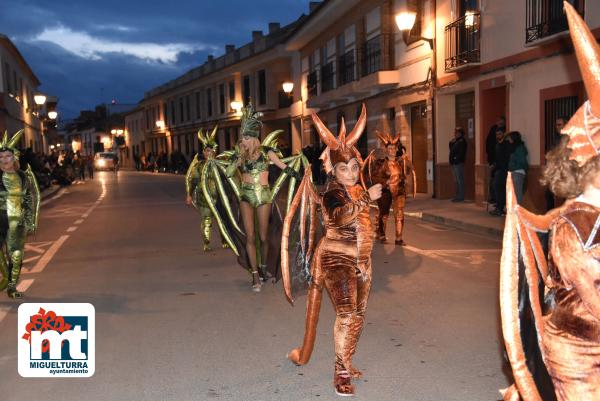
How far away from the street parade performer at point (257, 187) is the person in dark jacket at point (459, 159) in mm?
9655

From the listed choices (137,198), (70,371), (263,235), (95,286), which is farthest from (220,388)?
(137,198)

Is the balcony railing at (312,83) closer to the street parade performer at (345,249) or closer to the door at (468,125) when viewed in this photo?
the door at (468,125)

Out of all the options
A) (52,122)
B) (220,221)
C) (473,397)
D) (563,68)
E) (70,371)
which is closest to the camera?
(473,397)

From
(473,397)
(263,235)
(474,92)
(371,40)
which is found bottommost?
(473,397)

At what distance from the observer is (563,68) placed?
498 inches

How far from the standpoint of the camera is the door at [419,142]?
1977 cm

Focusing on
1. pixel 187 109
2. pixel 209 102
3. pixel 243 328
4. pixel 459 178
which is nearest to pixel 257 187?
pixel 243 328

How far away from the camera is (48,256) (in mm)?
10180

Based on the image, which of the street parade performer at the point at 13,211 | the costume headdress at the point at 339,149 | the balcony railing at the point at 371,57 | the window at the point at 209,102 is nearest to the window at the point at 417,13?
the balcony railing at the point at 371,57

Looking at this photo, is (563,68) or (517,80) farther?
(517,80)

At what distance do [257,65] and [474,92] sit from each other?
25948 millimetres

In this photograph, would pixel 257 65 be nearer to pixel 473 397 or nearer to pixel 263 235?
pixel 263 235

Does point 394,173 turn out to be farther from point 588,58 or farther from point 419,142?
point 419,142

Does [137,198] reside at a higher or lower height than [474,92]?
lower
